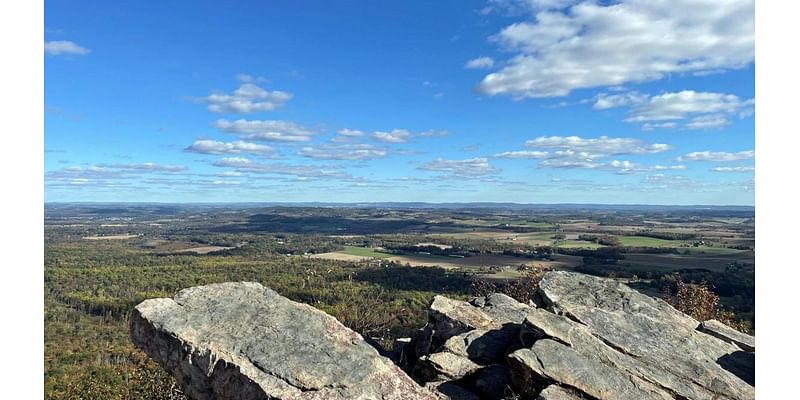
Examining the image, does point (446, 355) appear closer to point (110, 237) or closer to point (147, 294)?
point (147, 294)

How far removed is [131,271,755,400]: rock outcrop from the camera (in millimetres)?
9016

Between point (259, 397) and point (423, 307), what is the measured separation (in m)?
43.9

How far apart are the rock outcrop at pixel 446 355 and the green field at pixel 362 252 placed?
10138 cm

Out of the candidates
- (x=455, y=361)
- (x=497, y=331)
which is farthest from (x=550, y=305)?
(x=455, y=361)

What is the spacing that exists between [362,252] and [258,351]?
11488 cm

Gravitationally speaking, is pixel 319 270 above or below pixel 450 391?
below

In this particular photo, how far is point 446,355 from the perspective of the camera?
36.4 feet

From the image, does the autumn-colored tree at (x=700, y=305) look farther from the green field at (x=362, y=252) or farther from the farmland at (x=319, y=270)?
the green field at (x=362, y=252)

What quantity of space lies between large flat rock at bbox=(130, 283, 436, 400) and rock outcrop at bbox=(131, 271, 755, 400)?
0.02m

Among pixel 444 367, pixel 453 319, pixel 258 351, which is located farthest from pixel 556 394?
pixel 258 351

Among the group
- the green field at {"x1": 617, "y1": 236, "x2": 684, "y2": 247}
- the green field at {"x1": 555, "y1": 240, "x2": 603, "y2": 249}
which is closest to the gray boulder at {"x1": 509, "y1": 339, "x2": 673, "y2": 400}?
the green field at {"x1": 555, "y1": 240, "x2": 603, "y2": 249}
